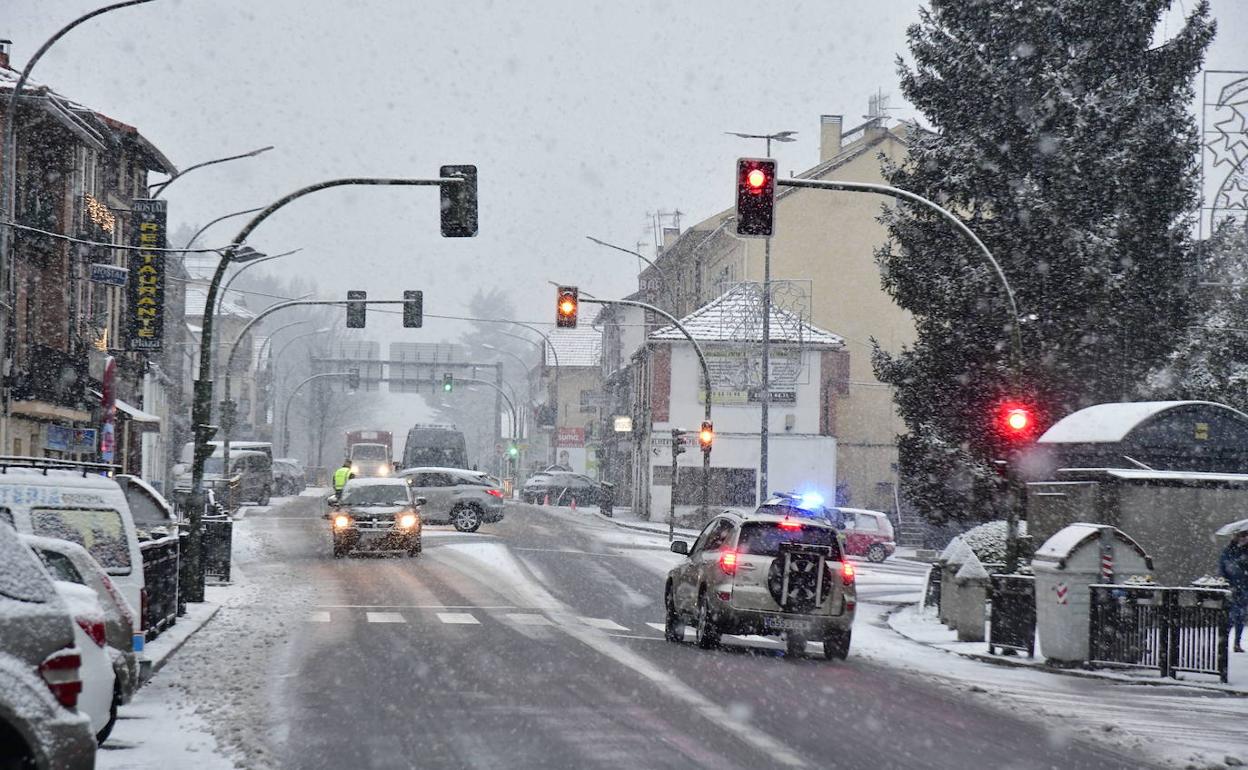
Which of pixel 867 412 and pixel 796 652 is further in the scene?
pixel 867 412

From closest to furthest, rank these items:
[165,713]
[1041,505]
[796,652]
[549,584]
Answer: [165,713], [796,652], [1041,505], [549,584]

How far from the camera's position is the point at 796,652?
62.8 ft

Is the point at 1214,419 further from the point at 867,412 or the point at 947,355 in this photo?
the point at 867,412

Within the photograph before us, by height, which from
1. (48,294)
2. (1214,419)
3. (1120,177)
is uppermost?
(1120,177)

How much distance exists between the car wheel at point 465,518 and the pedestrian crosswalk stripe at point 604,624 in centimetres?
2213

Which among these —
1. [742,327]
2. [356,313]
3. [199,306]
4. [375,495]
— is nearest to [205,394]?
[375,495]

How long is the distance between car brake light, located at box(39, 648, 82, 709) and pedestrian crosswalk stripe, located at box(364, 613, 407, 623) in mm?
14566

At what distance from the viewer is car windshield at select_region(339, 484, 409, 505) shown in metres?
35.7

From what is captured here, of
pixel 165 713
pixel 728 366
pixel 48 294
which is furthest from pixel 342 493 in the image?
pixel 728 366

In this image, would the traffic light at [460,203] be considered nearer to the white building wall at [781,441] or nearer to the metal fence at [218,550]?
the metal fence at [218,550]

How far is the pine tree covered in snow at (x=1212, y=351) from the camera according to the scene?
4038 cm

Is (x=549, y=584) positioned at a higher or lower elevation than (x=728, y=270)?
lower

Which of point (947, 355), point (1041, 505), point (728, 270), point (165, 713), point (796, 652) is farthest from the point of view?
point (728, 270)

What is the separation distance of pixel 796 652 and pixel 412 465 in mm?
49133
